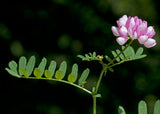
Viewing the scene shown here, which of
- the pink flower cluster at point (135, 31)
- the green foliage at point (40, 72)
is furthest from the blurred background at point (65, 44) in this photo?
the pink flower cluster at point (135, 31)

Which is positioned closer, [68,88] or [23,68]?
[23,68]

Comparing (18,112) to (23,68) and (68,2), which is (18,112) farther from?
(23,68)

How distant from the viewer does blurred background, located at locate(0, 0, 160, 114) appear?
2.91m

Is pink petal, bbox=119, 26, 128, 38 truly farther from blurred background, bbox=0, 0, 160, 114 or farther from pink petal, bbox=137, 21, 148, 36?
blurred background, bbox=0, 0, 160, 114

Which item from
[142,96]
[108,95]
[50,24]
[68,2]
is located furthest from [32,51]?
[142,96]

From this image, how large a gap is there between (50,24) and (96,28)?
33cm

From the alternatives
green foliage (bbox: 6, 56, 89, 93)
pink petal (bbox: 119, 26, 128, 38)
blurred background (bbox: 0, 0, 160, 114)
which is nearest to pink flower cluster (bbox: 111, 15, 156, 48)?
pink petal (bbox: 119, 26, 128, 38)

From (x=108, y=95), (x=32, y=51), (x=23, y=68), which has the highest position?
(x=32, y=51)

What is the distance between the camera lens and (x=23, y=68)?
3.84ft

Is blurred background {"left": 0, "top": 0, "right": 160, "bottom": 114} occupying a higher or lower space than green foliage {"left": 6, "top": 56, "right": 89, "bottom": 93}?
higher

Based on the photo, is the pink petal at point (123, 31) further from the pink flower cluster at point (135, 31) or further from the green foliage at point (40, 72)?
the green foliage at point (40, 72)

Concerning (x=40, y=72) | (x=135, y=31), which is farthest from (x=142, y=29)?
(x=40, y=72)

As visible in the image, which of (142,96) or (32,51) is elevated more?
(32,51)

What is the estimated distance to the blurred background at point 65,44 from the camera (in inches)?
114
